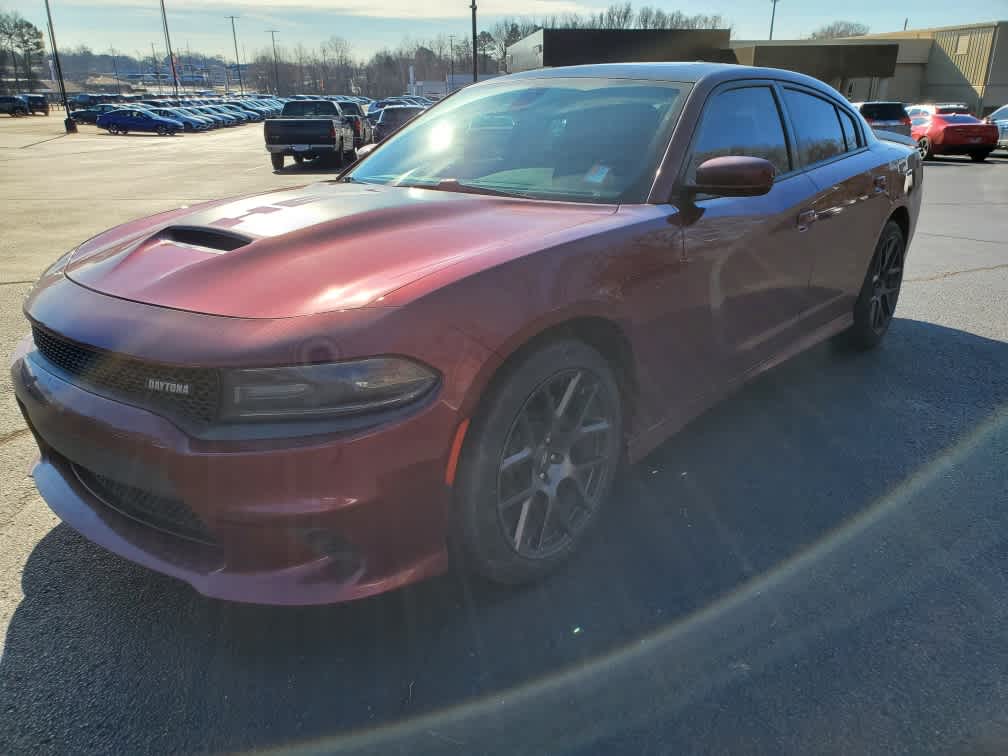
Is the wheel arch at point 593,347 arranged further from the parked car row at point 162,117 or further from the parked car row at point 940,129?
the parked car row at point 162,117

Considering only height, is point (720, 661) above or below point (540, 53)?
below

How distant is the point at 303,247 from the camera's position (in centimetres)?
229

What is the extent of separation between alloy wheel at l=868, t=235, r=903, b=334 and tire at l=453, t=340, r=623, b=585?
279 centimetres

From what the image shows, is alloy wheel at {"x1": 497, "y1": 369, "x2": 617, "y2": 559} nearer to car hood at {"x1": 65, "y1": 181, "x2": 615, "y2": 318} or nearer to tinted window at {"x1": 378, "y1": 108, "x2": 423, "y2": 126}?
car hood at {"x1": 65, "y1": 181, "x2": 615, "y2": 318}

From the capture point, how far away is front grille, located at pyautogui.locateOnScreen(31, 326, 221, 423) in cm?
185

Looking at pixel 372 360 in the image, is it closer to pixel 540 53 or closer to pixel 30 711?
pixel 30 711

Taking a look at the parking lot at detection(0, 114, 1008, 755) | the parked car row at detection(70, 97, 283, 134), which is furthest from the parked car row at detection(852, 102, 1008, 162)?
the parked car row at detection(70, 97, 283, 134)

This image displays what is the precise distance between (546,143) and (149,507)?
207 centimetres

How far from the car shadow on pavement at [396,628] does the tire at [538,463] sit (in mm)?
172

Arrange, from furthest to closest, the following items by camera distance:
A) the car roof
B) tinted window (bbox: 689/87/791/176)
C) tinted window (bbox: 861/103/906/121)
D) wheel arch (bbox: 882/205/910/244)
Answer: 1. tinted window (bbox: 861/103/906/121)
2. wheel arch (bbox: 882/205/910/244)
3. the car roof
4. tinted window (bbox: 689/87/791/176)

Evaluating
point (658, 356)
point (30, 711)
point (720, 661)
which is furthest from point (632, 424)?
point (30, 711)

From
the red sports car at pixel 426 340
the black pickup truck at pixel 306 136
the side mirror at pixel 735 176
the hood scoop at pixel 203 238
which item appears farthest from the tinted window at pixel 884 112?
the hood scoop at pixel 203 238

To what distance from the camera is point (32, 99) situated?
59719 millimetres

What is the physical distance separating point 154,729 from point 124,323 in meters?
1.06
